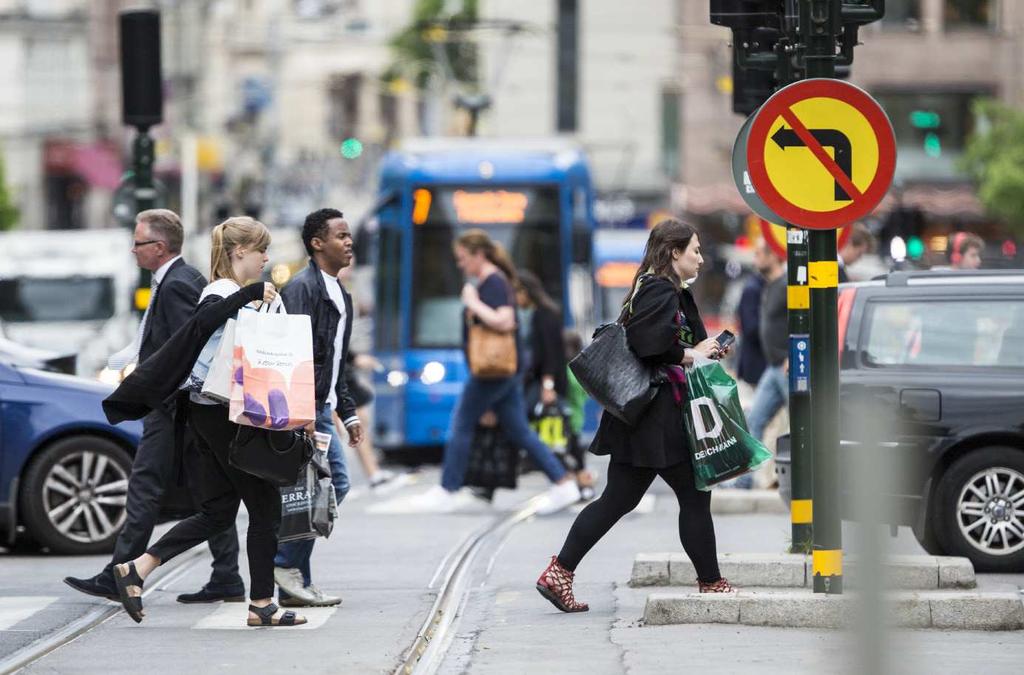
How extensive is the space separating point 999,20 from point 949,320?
46510 millimetres

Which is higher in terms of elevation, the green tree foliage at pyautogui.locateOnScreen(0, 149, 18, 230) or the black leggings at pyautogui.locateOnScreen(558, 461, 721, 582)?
the green tree foliage at pyautogui.locateOnScreen(0, 149, 18, 230)

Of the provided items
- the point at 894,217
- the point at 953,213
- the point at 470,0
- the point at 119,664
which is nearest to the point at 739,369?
the point at 119,664

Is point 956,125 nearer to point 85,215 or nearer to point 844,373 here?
point 85,215

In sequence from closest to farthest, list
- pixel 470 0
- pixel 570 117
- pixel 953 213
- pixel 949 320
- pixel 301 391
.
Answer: pixel 301 391 < pixel 949 320 < pixel 953 213 < pixel 570 117 < pixel 470 0

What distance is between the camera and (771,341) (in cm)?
1387

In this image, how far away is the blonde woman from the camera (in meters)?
8.59

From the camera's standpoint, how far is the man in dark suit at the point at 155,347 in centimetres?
927

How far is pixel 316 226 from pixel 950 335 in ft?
12.0

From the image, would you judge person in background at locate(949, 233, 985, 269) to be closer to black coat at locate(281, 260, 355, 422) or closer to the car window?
the car window

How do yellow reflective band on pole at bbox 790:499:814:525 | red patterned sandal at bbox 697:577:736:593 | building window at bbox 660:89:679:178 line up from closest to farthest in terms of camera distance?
A: red patterned sandal at bbox 697:577:736:593 → yellow reflective band on pole at bbox 790:499:814:525 → building window at bbox 660:89:679:178

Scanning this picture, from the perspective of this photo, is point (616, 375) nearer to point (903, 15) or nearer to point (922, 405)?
point (922, 405)

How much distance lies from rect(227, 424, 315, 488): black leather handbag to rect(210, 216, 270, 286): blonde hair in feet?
2.60

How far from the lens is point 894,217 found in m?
27.5

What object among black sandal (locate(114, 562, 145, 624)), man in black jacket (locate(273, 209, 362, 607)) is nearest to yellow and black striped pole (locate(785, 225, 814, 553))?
man in black jacket (locate(273, 209, 362, 607))
